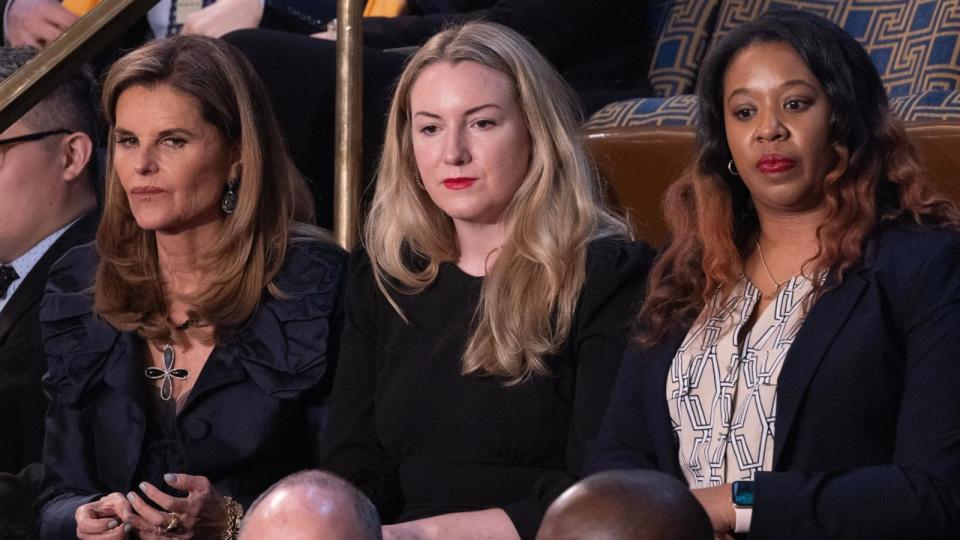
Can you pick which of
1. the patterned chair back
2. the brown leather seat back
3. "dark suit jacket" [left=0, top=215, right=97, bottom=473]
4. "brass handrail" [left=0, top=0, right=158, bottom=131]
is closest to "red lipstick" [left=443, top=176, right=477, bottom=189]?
the brown leather seat back

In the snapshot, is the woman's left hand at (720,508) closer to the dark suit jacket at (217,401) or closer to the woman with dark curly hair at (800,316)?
the woman with dark curly hair at (800,316)

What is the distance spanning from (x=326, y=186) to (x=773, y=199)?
1440 millimetres

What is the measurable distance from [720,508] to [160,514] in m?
0.90

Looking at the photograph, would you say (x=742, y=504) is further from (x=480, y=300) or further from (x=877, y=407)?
(x=480, y=300)

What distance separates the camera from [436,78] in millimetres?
2406

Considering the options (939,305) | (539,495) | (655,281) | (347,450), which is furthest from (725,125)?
(347,450)

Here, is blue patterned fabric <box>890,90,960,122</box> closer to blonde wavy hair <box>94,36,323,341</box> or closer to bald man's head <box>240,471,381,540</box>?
blonde wavy hair <box>94,36,323,341</box>

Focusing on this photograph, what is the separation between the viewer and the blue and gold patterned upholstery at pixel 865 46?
292cm

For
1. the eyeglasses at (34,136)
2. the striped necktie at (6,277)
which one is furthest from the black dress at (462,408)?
the eyeglasses at (34,136)

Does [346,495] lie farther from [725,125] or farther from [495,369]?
[725,125]

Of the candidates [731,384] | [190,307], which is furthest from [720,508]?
[190,307]

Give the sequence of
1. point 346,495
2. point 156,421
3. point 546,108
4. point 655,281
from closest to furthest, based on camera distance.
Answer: point 346,495 → point 655,281 → point 546,108 → point 156,421

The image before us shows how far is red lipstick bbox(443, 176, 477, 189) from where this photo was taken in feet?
7.71

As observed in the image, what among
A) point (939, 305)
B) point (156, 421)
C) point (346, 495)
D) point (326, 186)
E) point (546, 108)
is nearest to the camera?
point (346, 495)
